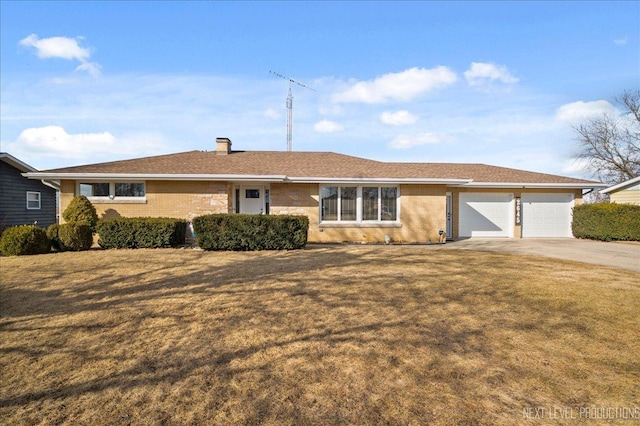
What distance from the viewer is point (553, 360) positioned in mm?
4035

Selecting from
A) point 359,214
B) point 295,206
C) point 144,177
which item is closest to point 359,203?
point 359,214

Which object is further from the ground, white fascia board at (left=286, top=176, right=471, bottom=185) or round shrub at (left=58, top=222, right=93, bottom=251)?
white fascia board at (left=286, top=176, right=471, bottom=185)

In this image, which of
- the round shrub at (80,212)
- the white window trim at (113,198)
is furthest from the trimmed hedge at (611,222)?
the round shrub at (80,212)

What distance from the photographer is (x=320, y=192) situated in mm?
15062

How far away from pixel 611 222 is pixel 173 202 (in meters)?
20.6

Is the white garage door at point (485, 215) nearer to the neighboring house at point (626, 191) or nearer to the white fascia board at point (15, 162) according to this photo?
the neighboring house at point (626, 191)

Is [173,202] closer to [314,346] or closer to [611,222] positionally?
[314,346]

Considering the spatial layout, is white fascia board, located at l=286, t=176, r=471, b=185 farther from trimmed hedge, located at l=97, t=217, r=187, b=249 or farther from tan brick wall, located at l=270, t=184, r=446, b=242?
trimmed hedge, located at l=97, t=217, r=187, b=249

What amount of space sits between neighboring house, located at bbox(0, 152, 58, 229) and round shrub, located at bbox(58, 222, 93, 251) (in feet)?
25.6

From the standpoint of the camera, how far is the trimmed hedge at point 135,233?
11.7 meters

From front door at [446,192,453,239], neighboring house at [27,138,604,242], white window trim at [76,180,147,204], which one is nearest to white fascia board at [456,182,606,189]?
neighboring house at [27,138,604,242]

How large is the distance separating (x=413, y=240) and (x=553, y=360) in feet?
37.1

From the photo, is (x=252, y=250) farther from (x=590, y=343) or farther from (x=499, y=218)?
(x=499, y=218)

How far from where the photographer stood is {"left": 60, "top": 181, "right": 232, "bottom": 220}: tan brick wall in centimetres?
1416
